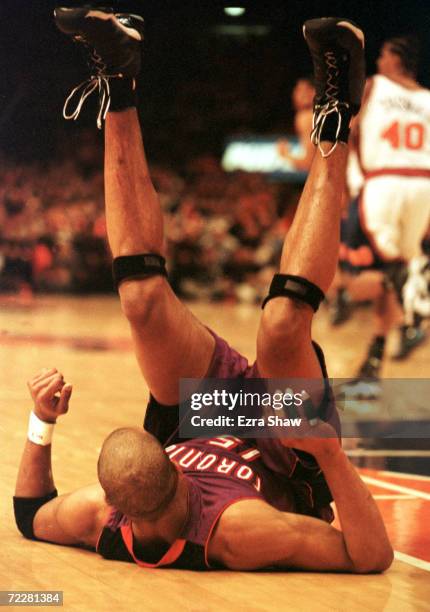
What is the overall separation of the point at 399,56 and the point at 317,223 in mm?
3091

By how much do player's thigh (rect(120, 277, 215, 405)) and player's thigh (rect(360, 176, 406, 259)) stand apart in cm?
314

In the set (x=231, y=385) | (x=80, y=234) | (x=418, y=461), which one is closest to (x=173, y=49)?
(x=80, y=234)

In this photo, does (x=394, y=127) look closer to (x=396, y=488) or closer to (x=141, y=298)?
(x=396, y=488)

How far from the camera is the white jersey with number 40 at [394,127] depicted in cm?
573

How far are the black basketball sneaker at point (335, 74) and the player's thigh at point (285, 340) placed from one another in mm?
464

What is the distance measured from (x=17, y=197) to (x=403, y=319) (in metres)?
6.12

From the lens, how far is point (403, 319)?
638cm

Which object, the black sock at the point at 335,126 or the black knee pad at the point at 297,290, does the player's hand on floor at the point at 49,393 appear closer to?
the black knee pad at the point at 297,290

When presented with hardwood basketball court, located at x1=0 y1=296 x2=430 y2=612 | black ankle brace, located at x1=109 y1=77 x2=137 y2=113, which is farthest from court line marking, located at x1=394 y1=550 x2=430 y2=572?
black ankle brace, located at x1=109 y1=77 x2=137 y2=113

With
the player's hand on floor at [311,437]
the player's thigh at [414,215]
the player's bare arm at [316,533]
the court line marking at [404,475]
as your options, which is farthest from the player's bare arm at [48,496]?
the player's thigh at [414,215]

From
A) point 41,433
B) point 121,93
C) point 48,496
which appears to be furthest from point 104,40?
point 48,496

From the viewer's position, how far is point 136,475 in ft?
7.93

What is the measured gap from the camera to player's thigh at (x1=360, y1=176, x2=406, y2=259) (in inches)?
236

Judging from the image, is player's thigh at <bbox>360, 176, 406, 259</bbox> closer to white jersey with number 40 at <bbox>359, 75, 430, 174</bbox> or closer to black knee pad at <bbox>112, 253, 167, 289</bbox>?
white jersey with number 40 at <bbox>359, 75, 430, 174</bbox>
